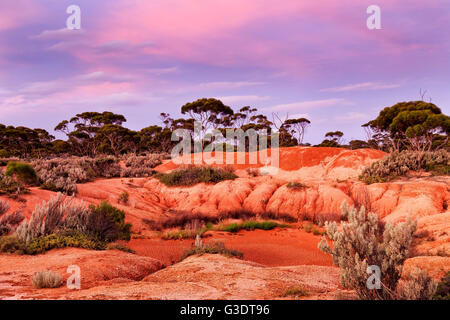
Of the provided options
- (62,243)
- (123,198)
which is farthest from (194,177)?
(62,243)

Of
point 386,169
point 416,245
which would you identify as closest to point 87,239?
point 416,245

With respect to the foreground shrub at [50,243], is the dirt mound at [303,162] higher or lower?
higher

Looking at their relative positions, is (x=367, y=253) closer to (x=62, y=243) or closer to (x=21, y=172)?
(x=62, y=243)

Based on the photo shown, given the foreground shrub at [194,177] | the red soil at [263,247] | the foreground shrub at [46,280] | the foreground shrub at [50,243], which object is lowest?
the red soil at [263,247]

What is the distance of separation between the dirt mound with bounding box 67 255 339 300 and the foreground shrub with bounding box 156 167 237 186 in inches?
605

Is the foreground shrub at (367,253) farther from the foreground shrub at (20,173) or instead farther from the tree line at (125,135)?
the tree line at (125,135)

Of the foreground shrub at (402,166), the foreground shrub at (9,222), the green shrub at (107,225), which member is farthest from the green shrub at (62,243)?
the foreground shrub at (402,166)

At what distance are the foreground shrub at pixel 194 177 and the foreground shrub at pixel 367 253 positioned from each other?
18237mm

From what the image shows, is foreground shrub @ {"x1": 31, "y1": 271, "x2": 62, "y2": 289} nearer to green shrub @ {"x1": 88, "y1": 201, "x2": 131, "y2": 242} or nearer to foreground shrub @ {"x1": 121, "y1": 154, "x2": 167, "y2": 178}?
green shrub @ {"x1": 88, "y1": 201, "x2": 131, "y2": 242}

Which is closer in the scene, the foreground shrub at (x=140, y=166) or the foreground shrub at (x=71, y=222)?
the foreground shrub at (x=71, y=222)

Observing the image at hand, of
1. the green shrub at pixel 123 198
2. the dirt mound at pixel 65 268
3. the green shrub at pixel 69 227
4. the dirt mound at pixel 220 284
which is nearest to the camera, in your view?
the dirt mound at pixel 220 284

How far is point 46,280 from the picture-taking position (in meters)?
5.59

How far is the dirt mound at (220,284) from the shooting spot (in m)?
5.05

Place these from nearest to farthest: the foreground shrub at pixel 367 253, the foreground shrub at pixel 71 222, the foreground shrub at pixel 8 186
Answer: the foreground shrub at pixel 367 253
the foreground shrub at pixel 71 222
the foreground shrub at pixel 8 186
